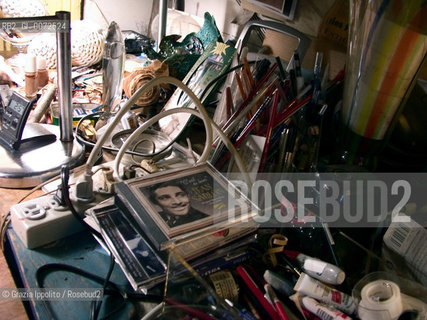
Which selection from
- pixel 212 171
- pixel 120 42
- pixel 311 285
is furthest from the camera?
pixel 120 42

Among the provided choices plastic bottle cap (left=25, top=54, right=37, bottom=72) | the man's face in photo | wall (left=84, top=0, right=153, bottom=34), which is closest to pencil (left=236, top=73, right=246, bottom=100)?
the man's face in photo

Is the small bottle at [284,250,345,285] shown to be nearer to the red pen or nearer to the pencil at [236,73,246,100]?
the red pen

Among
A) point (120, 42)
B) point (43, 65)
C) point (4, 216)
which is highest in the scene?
point (120, 42)

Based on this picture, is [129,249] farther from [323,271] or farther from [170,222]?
[323,271]

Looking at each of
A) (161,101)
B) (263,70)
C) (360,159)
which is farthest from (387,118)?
(161,101)

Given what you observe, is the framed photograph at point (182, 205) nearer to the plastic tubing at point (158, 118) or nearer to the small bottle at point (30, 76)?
the plastic tubing at point (158, 118)

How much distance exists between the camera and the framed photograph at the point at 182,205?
51 cm

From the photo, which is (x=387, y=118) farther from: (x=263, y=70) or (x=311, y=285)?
(x=311, y=285)

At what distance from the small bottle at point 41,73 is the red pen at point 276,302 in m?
0.79

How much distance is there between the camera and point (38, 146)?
2.57 feet

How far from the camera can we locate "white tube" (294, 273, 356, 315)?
1.64 feet

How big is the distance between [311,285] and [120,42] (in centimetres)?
70

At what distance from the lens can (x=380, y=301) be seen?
47 centimetres

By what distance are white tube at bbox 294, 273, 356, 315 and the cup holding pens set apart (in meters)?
0.34
